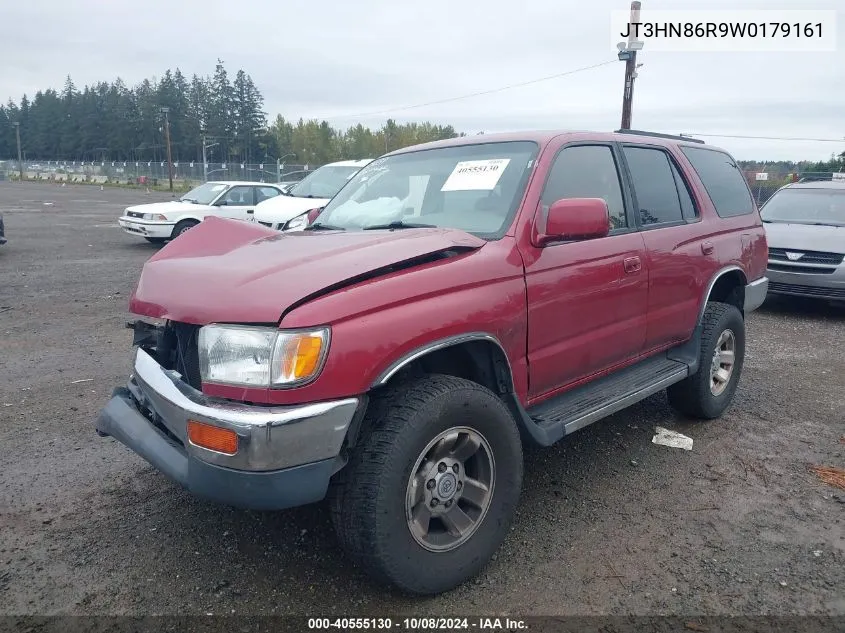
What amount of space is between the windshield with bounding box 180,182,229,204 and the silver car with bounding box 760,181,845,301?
10.7 meters

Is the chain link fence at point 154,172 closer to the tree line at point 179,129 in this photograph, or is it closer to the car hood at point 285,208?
the tree line at point 179,129

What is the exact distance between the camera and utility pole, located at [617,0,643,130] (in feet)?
61.7

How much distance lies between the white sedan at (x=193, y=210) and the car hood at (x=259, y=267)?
1071cm

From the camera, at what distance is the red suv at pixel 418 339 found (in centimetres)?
226

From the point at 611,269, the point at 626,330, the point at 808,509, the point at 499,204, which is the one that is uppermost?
the point at 499,204

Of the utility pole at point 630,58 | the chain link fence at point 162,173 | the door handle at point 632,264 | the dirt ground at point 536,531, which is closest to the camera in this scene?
the dirt ground at point 536,531

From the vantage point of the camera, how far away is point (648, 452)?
4062 mm

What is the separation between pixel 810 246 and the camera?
7.91 m

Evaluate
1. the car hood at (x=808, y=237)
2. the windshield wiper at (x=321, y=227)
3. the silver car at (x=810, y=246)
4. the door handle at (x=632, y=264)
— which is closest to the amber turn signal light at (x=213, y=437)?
the windshield wiper at (x=321, y=227)

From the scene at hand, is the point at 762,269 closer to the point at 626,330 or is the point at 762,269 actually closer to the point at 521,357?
the point at 626,330

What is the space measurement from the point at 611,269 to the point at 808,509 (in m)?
1.61

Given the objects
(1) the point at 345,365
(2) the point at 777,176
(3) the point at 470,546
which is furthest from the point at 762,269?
(2) the point at 777,176

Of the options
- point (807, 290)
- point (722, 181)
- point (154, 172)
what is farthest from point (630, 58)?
point (154, 172)

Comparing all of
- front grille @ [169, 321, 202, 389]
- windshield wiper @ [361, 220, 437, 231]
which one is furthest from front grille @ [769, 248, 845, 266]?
front grille @ [169, 321, 202, 389]
